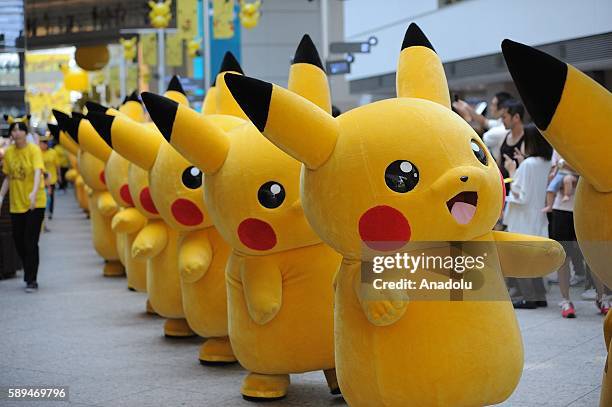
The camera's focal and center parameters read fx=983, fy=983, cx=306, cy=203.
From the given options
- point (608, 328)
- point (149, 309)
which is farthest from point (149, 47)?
point (608, 328)

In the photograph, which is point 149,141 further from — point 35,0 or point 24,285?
point 35,0

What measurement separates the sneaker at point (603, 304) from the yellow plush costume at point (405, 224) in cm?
364

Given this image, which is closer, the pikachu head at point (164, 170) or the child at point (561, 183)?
the pikachu head at point (164, 170)

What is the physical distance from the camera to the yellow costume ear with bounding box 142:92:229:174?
17.9ft

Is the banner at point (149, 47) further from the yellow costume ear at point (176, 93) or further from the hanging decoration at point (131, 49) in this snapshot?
the yellow costume ear at point (176, 93)

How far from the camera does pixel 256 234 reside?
18.5 feet

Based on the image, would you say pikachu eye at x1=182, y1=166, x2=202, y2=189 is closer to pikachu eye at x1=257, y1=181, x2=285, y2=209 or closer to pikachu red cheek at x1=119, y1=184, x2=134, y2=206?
pikachu eye at x1=257, y1=181, x2=285, y2=209

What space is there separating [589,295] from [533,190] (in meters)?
1.12

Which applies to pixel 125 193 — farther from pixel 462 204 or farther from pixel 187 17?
pixel 187 17

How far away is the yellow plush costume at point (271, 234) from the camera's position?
5.55 meters

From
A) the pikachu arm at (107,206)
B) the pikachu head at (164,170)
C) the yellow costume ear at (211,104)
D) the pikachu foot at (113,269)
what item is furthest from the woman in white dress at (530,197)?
the pikachu foot at (113,269)

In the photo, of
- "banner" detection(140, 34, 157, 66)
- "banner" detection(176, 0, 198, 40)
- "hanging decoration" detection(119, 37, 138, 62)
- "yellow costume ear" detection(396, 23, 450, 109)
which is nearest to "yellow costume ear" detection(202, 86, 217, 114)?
"yellow costume ear" detection(396, 23, 450, 109)

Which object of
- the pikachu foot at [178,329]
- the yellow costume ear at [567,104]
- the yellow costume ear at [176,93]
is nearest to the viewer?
the yellow costume ear at [567,104]

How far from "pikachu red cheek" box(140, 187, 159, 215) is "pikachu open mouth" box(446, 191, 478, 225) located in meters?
4.17
